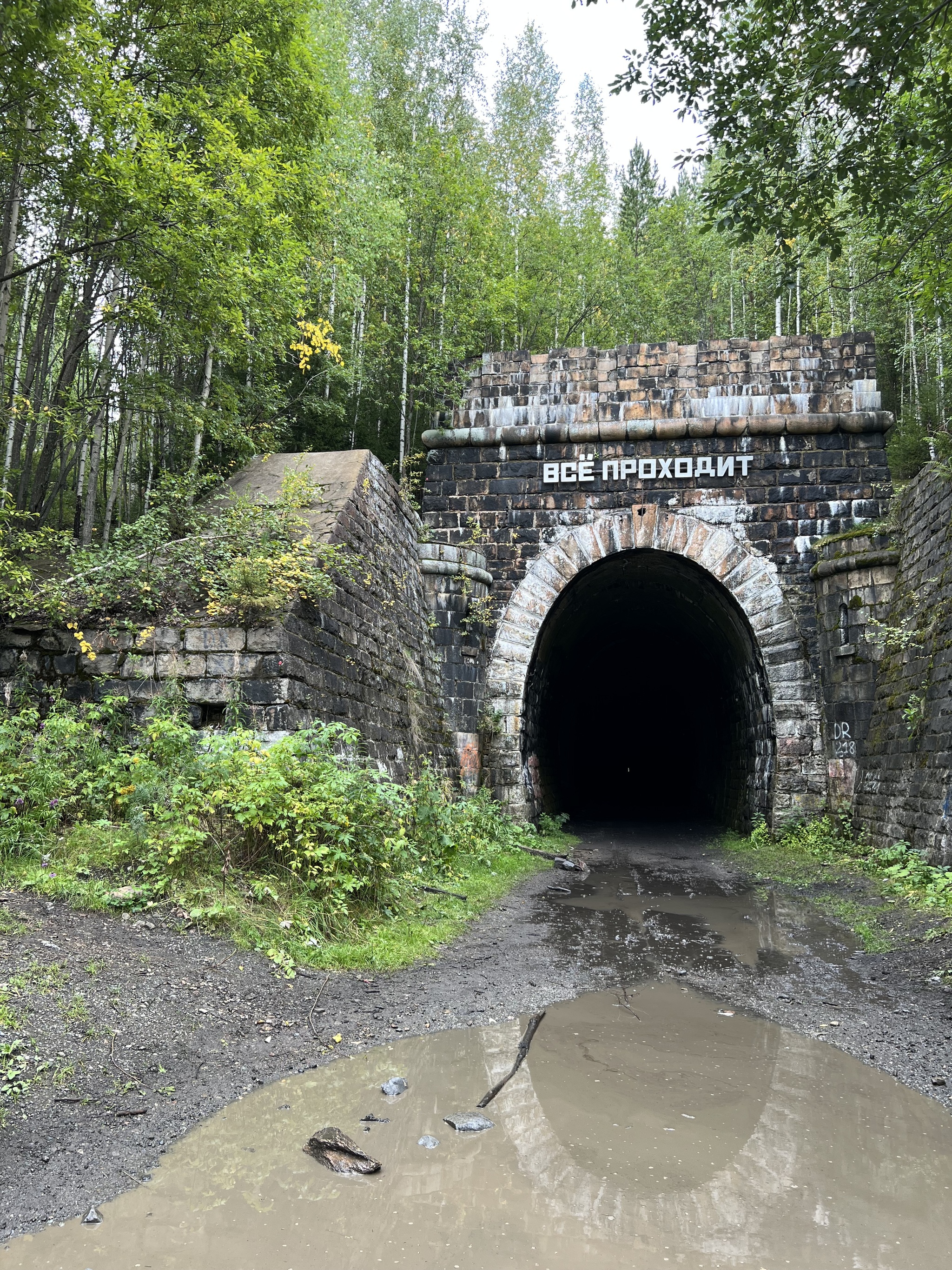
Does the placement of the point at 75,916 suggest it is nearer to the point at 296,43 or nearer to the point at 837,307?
the point at 296,43

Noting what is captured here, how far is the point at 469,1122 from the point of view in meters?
3.33

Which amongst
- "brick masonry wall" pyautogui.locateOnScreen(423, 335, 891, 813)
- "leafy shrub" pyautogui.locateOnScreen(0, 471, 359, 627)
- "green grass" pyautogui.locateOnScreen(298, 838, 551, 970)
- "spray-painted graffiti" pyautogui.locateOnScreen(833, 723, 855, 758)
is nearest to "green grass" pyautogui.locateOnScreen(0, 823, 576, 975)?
"green grass" pyautogui.locateOnScreen(298, 838, 551, 970)

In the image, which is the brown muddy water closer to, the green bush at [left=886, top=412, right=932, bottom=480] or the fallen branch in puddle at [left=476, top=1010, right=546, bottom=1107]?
the fallen branch in puddle at [left=476, top=1010, right=546, bottom=1107]

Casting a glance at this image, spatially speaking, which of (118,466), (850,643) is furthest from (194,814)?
(850,643)

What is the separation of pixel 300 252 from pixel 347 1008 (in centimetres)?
923

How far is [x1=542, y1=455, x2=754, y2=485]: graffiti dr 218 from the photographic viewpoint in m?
12.8

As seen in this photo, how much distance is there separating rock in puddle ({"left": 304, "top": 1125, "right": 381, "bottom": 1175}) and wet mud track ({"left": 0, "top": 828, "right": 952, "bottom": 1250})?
0.09 meters

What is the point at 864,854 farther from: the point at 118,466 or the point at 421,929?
the point at 118,466

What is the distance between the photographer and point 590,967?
5758 mm

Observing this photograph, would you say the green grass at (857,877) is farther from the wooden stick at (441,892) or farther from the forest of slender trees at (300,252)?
the forest of slender trees at (300,252)

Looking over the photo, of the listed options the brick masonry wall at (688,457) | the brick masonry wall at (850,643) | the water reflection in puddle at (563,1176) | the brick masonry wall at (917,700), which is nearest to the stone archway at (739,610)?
the brick masonry wall at (688,457)

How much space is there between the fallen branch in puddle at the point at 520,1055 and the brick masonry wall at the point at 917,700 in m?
5.29

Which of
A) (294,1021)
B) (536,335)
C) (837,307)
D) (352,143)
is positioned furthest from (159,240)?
(837,307)

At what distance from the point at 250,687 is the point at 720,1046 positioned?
441cm
